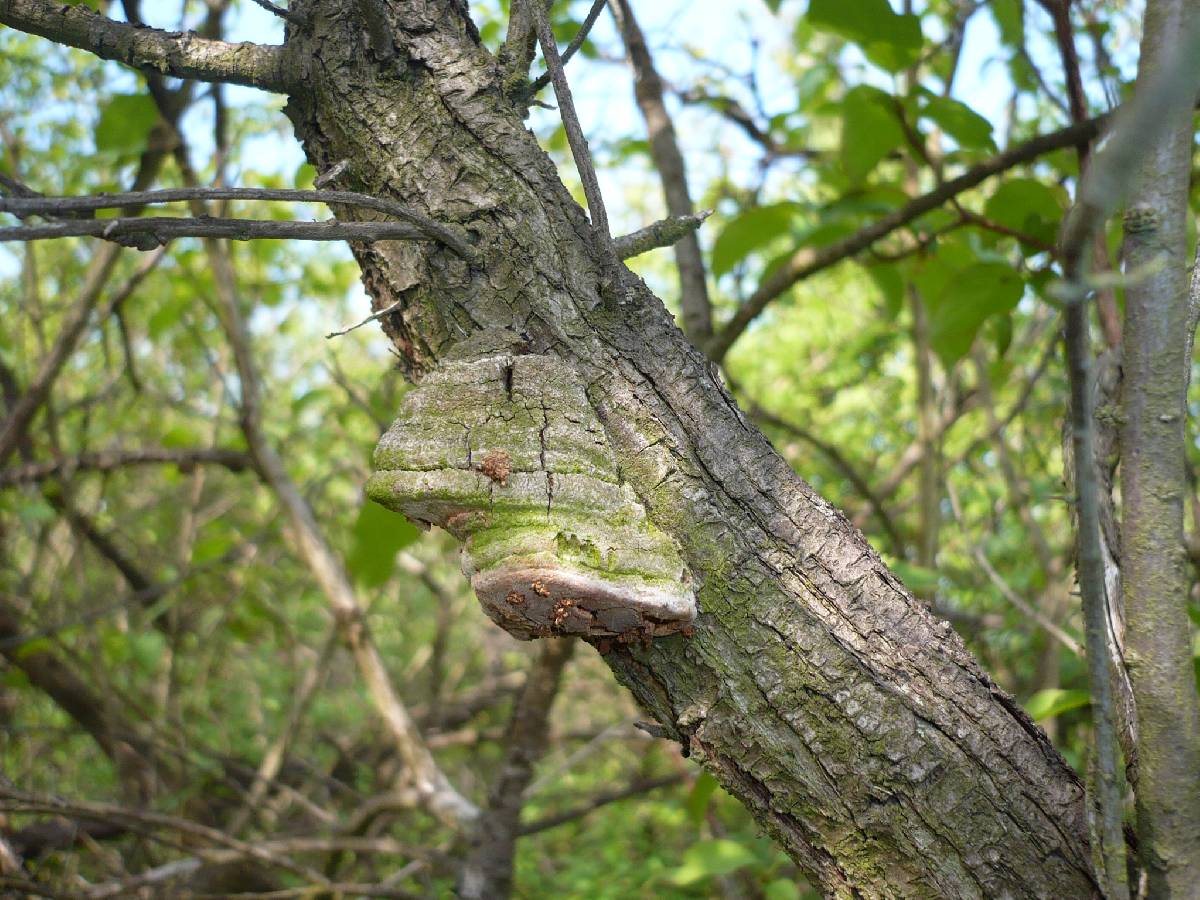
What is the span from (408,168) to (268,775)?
11.2ft

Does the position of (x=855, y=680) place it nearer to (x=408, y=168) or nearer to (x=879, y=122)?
(x=408, y=168)

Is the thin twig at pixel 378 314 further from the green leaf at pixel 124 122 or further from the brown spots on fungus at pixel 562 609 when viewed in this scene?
the green leaf at pixel 124 122

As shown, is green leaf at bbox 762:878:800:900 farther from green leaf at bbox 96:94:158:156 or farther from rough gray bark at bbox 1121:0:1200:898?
green leaf at bbox 96:94:158:156

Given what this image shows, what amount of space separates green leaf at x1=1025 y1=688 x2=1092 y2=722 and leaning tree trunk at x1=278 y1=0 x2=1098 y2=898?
1.26 feet

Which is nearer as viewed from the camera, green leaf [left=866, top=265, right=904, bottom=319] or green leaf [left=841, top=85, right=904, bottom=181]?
green leaf [left=841, top=85, right=904, bottom=181]

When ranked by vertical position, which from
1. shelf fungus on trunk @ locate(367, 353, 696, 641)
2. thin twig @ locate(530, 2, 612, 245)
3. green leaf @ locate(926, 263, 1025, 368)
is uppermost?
green leaf @ locate(926, 263, 1025, 368)

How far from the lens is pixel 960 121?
1805 millimetres

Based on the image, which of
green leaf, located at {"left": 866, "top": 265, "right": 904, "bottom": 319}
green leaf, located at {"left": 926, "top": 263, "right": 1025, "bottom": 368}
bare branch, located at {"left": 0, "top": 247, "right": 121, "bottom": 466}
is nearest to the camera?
green leaf, located at {"left": 926, "top": 263, "right": 1025, "bottom": 368}

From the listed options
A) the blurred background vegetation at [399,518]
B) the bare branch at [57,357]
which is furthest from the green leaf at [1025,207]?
the bare branch at [57,357]

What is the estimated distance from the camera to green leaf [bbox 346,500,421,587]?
199cm

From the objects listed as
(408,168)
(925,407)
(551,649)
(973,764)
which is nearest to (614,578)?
(973,764)

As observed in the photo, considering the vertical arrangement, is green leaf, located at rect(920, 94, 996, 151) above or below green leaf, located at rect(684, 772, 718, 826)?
above

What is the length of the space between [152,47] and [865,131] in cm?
143

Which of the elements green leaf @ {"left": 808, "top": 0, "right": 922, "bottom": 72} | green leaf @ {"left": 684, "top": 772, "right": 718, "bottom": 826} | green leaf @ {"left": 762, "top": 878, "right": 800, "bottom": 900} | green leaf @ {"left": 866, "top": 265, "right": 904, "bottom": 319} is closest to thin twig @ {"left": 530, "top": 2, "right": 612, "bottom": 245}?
green leaf @ {"left": 808, "top": 0, "right": 922, "bottom": 72}
